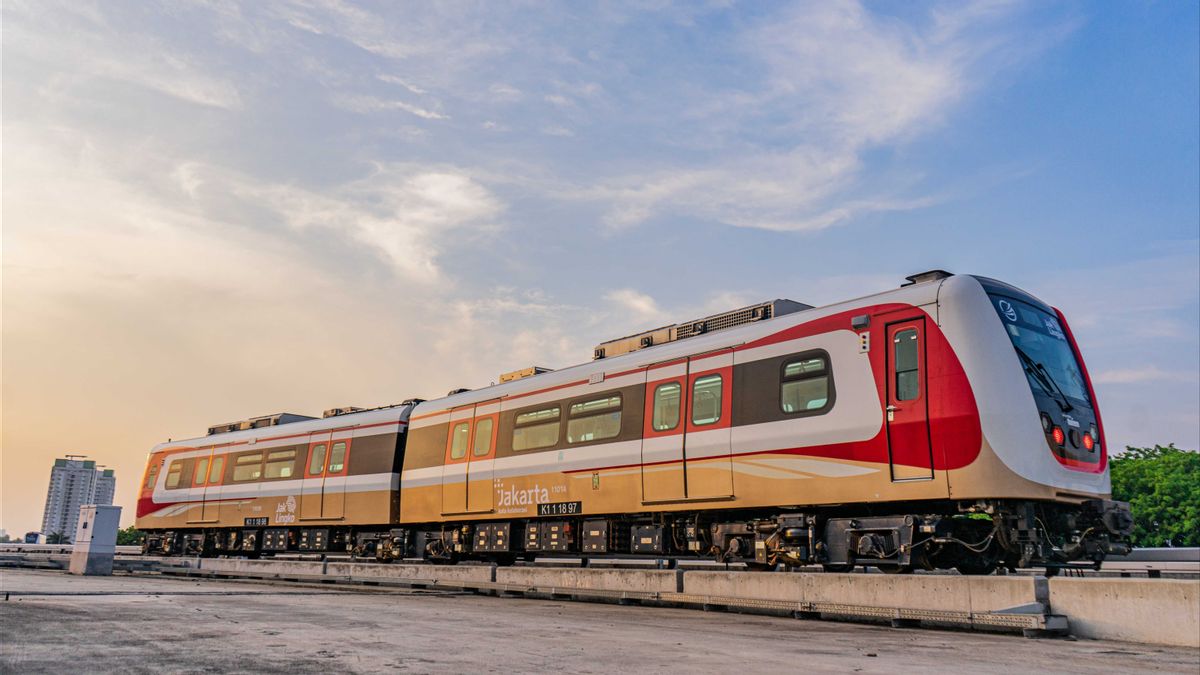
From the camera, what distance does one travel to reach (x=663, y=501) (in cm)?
1389

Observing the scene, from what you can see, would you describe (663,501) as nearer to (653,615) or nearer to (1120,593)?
(653,615)

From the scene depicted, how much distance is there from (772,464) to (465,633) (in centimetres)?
571

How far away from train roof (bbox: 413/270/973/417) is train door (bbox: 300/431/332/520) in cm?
403

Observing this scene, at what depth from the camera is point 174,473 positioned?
93.9 ft

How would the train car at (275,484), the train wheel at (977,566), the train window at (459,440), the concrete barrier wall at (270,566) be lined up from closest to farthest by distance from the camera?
1. the train wheel at (977,566)
2. the train window at (459,440)
3. the concrete barrier wall at (270,566)
4. the train car at (275,484)

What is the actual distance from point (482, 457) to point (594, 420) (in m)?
3.62

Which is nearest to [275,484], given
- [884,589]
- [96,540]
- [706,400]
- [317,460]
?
[317,460]

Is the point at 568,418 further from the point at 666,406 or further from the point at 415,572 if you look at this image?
the point at 415,572

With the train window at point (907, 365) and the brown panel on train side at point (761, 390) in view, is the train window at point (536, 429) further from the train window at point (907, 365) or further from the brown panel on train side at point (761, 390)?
the train window at point (907, 365)

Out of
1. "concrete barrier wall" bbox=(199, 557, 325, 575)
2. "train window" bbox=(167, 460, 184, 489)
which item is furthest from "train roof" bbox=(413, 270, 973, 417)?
"train window" bbox=(167, 460, 184, 489)

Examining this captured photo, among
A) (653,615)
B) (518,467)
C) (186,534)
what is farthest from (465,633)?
(186,534)

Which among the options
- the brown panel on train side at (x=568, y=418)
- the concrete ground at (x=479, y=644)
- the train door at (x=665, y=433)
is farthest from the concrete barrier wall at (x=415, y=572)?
the concrete ground at (x=479, y=644)

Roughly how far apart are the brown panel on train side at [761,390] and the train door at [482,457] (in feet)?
21.6

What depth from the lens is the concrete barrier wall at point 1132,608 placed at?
7.86 meters
